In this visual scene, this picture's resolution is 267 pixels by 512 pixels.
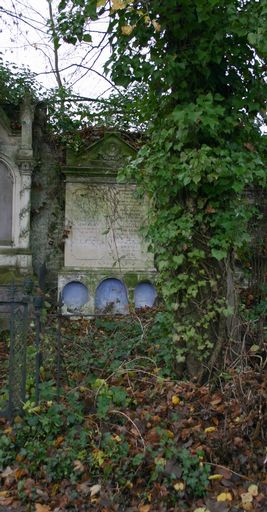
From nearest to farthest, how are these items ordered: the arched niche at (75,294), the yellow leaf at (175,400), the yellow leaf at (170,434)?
the yellow leaf at (170,434)
the yellow leaf at (175,400)
the arched niche at (75,294)

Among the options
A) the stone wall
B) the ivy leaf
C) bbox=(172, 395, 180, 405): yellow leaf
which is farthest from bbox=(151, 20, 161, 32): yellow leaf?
the stone wall

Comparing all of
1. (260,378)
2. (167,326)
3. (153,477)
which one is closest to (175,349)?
(167,326)

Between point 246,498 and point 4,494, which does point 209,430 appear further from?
point 4,494

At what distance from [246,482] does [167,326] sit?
1568 mm

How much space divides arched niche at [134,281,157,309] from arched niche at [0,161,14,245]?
2364 millimetres

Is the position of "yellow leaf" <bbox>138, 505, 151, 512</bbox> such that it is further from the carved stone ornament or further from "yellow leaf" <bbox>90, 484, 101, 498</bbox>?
the carved stone ornament

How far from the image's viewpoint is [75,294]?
28.1 feet

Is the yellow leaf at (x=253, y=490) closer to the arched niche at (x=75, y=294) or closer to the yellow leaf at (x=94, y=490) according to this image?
the yellow leaf at (x=94, y=490)

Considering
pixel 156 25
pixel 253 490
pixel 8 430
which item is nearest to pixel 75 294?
pixel 8 430

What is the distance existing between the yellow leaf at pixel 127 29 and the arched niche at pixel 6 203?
16.3ft

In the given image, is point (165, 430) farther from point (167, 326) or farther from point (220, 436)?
point (167, 326)

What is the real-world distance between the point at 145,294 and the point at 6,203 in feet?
9.34

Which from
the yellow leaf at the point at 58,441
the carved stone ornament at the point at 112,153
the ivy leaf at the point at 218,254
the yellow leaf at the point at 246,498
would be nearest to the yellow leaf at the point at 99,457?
the yellow leaf at the point at 58,441

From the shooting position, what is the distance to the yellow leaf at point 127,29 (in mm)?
4410
